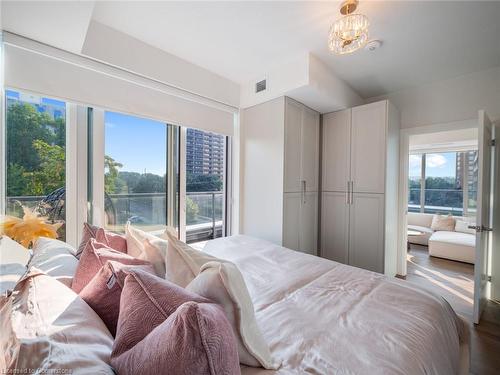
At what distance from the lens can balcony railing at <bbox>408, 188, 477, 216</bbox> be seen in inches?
209

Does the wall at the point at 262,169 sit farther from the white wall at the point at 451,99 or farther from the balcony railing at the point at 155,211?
the white wall at the point at 451,99

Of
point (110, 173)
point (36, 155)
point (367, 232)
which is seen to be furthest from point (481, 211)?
point (36, 155)

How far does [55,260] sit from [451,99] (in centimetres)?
414

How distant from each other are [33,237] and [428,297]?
7.98 ft

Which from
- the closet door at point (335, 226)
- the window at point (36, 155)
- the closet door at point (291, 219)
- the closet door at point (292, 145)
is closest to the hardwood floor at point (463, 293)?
the closet door at point (335, 226)

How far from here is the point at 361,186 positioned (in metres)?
2.81

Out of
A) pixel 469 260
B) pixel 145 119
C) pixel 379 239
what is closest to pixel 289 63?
pixel 145 119

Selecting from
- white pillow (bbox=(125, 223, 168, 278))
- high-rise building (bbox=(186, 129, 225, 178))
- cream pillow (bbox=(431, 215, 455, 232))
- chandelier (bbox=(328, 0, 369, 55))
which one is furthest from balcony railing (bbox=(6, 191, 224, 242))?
cream pillow (bbox=(431, 215, 455, 232))

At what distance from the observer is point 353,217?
113 inches

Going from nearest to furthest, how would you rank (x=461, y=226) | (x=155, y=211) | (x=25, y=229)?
(x=25, y=229), (x=155, y=211), (x=461, y=226)

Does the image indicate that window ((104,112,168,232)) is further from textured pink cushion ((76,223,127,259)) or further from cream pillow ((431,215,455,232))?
cream pillow ((431,215,455,232))

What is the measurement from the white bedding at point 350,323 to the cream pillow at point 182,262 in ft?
1.30

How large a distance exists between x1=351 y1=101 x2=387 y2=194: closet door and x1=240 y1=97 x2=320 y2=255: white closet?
0.51 metres

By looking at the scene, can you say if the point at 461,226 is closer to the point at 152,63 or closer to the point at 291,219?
the point at 291,219
